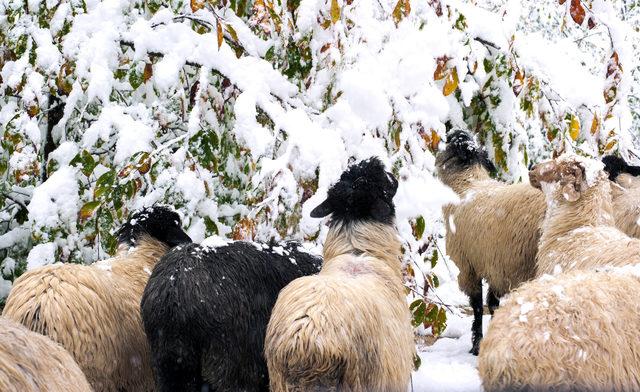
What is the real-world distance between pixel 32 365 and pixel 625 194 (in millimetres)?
5583

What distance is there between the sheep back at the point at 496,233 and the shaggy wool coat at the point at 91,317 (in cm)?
344

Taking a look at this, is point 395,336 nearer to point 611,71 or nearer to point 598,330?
point 598,330

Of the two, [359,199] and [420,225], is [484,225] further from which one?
[359,199]

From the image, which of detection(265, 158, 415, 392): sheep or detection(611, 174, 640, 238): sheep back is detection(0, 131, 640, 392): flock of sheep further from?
detection(611, 174, 640, 238): sheep back

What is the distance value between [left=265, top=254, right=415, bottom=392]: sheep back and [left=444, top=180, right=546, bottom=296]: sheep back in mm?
3039

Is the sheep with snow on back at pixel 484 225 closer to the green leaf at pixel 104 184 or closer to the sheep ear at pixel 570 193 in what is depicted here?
the sheep ear at pixel 570 193

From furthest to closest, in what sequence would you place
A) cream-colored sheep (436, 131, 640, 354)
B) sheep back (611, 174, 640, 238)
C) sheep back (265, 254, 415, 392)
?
1. cream-colored sheep (436, 131, 640, 354)
2. sheep back (611, 174, 640, 238)
3. sheep back (265, 254, 415, 392)

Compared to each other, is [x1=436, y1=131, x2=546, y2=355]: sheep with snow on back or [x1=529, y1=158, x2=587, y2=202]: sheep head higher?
[x1=529, y1=158, x2=587, y2=202]: sheep head

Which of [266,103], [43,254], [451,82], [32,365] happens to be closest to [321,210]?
[266,103]

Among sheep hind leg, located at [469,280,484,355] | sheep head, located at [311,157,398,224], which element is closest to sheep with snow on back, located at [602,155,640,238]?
sheep hind leg, located at [469,280,484,355]

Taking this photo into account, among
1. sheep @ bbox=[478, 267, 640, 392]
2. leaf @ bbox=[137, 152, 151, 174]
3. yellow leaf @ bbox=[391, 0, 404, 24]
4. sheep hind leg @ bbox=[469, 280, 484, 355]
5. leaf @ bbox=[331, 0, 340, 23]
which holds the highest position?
yellow leaf @ bbox=[391, 0, 404, 24]

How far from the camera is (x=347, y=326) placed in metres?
3.29

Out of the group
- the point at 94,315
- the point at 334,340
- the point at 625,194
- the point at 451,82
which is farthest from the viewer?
the point at 625,194

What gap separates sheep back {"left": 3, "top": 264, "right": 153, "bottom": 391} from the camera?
12.2 ft
